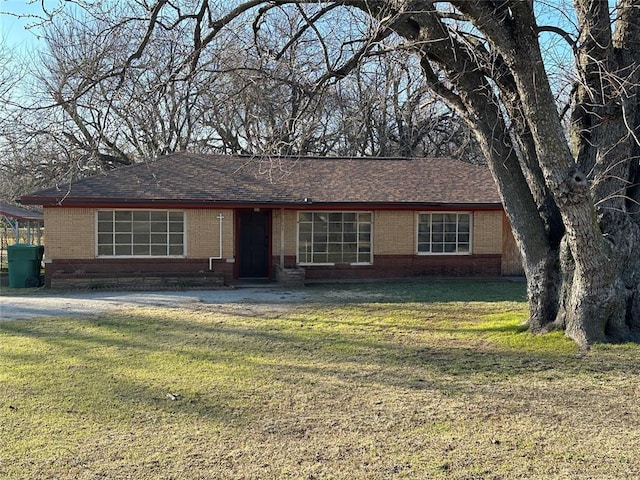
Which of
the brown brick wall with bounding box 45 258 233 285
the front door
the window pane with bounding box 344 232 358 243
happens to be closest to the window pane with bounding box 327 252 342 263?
the window pane with bounding box 344 232 358 243

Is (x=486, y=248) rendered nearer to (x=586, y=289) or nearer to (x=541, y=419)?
(x=586, y=289)

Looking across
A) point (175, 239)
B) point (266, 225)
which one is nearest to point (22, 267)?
point (175, 239)

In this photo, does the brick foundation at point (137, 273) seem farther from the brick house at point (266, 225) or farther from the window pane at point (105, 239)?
the window pane at point (105, 239)

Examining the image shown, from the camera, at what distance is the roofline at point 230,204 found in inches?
591

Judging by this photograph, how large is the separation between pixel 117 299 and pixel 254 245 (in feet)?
16.5

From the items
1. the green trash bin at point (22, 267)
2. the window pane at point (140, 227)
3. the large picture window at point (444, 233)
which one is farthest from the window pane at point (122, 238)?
the large picture window at point (444, 233)

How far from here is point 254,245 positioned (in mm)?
16922

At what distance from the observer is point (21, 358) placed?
717 centimetres

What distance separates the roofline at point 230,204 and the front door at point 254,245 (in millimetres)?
996

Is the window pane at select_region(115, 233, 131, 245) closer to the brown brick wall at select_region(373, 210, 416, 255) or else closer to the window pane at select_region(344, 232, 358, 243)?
the window pane at select_region(344, 232, 358, 243)

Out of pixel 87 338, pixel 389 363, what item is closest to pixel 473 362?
pixel 389 363

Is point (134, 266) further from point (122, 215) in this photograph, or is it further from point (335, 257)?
point (335, 257)

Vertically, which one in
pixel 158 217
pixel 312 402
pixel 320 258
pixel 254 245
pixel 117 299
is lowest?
pixel 312 402

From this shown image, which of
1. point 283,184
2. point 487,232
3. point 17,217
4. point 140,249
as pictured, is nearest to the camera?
point 140,249
